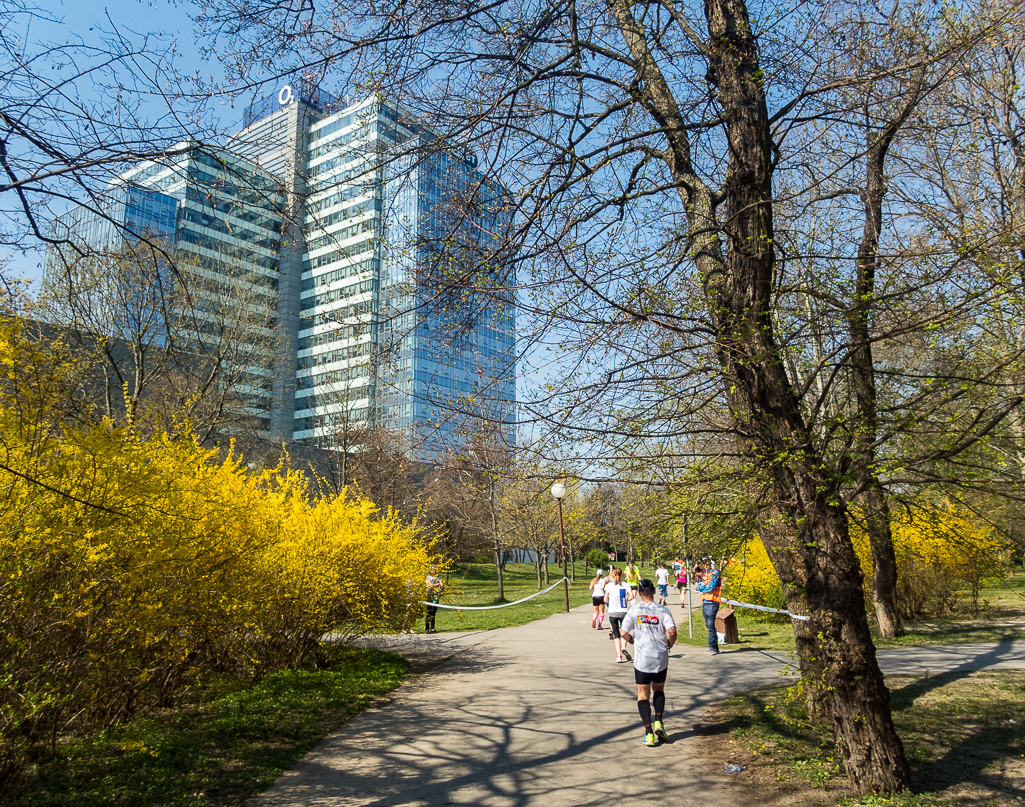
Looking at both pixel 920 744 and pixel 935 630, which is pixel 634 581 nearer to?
pixel 935 630

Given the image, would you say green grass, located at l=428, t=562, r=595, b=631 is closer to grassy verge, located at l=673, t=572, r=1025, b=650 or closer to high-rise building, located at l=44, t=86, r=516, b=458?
grassy verge, located at l=673, t=572, r=1025, b=650

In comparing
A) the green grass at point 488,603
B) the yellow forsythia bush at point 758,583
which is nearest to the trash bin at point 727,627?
the yellow forsythia bush at point 758,583

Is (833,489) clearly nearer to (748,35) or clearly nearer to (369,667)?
(748,35)

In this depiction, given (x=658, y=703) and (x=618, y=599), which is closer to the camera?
(x=658, y=703)

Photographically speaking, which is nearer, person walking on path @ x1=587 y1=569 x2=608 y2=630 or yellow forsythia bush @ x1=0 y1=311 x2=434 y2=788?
yellow forsythia bush @ x1=0 y1=311 x2=434 y2=788

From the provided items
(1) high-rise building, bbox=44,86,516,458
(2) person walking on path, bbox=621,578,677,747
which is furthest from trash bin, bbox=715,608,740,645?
(1) high-rise building, bbox=44,86,516,458

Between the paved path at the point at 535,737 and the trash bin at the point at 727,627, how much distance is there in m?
1.36

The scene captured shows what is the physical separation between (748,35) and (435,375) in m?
4.10

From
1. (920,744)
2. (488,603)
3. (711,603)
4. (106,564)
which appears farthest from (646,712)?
(488,603)

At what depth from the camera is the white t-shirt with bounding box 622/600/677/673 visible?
257 inches

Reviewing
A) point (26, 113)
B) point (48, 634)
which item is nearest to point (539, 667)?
point (48, 634)

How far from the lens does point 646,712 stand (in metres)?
6.36

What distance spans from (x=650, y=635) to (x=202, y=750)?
13.9 ft

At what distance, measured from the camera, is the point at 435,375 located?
19.1 ft
